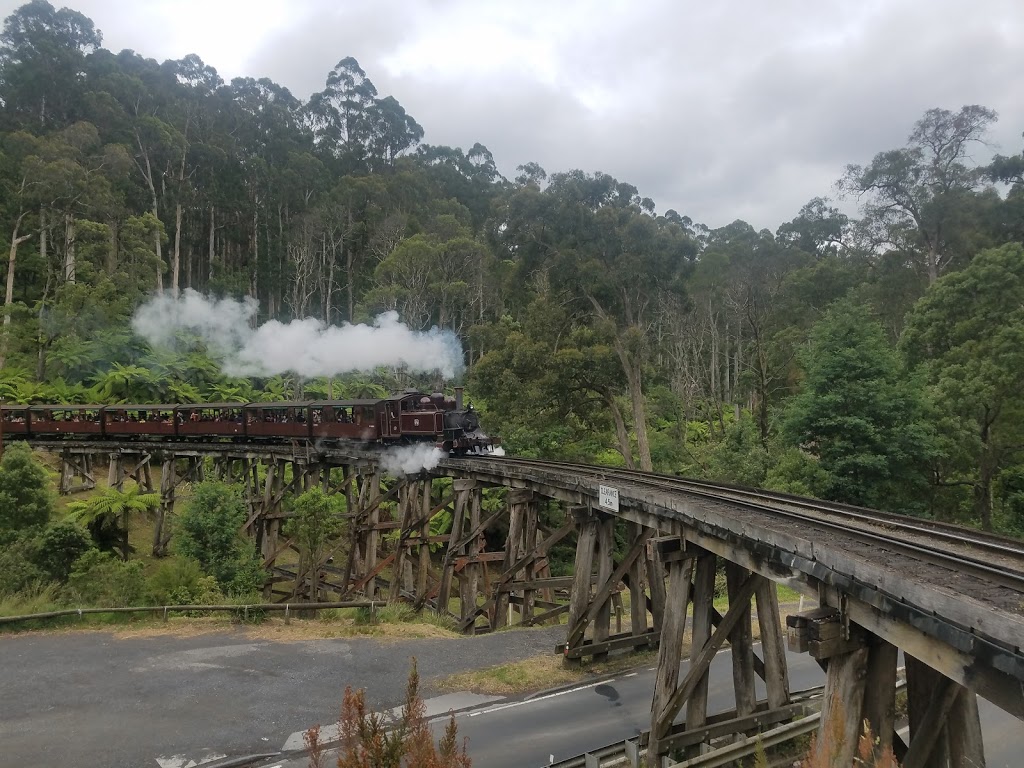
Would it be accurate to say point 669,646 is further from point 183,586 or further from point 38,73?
point 38,73

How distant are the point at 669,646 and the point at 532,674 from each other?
12.2 feet

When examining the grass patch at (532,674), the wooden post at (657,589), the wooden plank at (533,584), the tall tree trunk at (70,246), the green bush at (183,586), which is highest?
the tall tree trunk at (70,246)

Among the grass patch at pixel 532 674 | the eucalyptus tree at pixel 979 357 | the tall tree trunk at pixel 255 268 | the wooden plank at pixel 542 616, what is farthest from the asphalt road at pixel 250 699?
the tall tree trunk at pixel 255 268

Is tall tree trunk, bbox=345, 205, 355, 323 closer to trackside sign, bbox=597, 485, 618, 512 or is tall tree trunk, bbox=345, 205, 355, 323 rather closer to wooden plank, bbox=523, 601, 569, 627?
wooden plank, bbox=523, 601, 569, 627

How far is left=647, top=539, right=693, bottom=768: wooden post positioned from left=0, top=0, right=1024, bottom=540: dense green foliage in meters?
11.7

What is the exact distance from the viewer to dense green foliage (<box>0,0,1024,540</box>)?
63.0 ft

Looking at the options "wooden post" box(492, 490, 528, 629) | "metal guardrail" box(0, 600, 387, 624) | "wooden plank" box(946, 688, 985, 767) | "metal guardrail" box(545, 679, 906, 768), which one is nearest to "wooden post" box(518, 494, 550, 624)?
"wooden post" box(492, 490, 528, 629)

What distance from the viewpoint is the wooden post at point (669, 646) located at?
8.26 m

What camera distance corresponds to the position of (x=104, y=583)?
15.4 metres

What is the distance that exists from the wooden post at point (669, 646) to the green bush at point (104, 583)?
40.8ft

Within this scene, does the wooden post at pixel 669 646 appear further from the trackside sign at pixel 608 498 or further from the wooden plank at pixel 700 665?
the trackside sign at pixel 608 498

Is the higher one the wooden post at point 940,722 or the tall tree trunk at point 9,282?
the tall tree trunk at point 9,282

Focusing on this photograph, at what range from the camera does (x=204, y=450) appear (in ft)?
74.9

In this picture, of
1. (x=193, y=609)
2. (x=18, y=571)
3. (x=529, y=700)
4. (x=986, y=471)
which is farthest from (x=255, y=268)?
(x=986, y=471)
